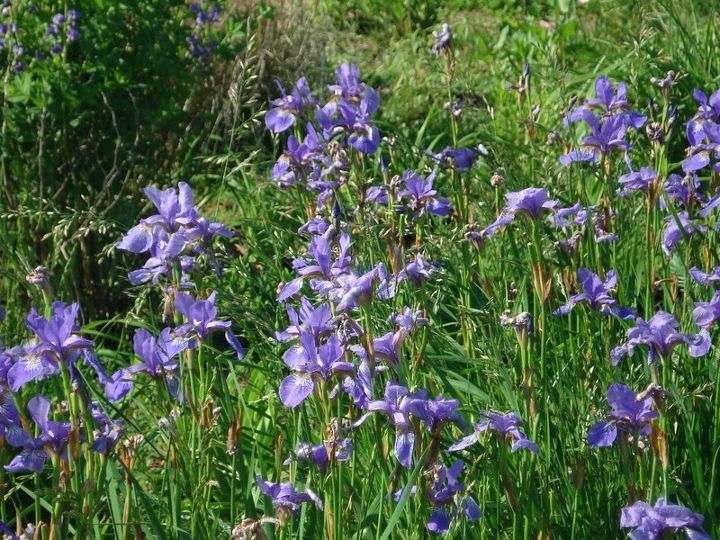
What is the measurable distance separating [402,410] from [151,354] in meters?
0.65

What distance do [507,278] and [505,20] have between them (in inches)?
149

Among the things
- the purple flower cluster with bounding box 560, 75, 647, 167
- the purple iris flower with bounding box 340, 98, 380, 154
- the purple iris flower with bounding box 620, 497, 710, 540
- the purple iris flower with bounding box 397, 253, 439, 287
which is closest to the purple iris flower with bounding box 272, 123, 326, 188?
the purple iris flower with bounding box 340, 98, 380, 154

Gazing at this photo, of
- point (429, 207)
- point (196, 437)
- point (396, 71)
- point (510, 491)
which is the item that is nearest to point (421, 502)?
point (510, 491)

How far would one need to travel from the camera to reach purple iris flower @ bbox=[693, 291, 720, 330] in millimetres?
2051

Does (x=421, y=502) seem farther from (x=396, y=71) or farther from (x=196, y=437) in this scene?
(x=396, y=71)

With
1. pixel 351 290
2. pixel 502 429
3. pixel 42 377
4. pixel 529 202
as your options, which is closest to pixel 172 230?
pixel 42 377

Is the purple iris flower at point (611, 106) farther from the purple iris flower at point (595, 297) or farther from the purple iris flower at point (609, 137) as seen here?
the purple iris flower at point (595, 297)

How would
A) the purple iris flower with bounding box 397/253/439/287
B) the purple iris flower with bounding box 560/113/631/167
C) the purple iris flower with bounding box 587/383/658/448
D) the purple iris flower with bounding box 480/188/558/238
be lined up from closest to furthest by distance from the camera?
the purple iris flower with bounding box 587/383/658/448 < the purple iris flower with bounding box 480/188/558/238 < the purple iris flower with bounding box 397/253/439/287 < the purple iris flower with bounding box 560/113/631/167

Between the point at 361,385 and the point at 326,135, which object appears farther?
the point at 326,135

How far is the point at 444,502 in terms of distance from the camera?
5.92ft

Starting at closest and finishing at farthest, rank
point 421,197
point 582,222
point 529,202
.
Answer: point 529,202, point 582,222, point 421,197

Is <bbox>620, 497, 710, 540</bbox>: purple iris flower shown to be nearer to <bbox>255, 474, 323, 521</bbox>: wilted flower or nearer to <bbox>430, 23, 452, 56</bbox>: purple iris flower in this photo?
<bbox>255, 474, 323, 521</bbox>: wilted flower

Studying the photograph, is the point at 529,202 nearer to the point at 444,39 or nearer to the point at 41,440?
the point at 41,440

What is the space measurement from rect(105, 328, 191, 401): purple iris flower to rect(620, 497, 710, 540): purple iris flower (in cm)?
91
